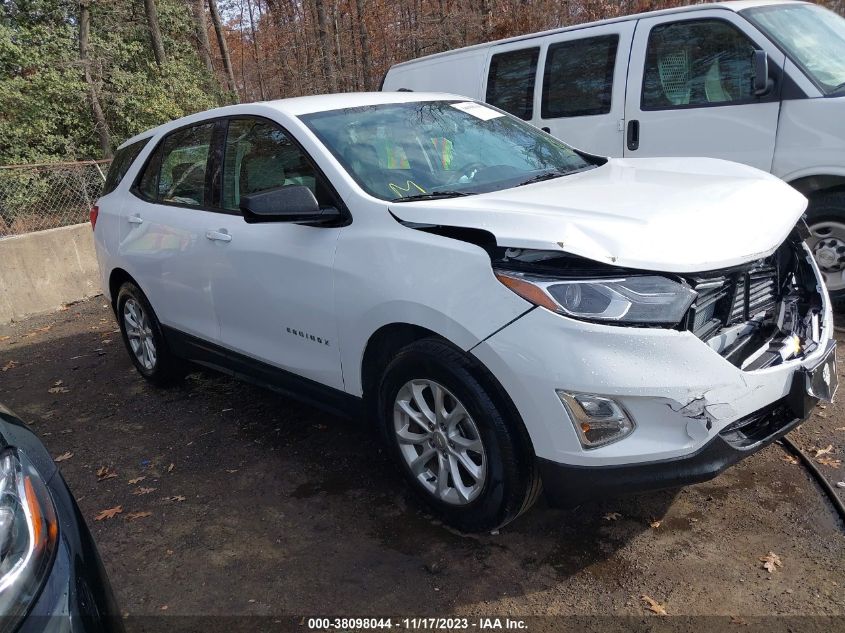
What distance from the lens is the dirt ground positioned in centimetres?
261

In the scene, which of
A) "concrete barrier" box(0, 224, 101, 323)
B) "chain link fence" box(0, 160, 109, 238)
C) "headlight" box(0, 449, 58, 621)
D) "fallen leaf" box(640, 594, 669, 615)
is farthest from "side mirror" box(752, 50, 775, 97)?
"chain link fence" box(0, 160, 109, 238)

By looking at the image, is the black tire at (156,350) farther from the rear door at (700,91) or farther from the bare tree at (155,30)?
the bare tree at (155,30)

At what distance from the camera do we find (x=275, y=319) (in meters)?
3.60

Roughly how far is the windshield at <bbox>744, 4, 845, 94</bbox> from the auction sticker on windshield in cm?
238

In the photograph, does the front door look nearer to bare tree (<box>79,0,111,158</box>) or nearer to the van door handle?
the van door handle

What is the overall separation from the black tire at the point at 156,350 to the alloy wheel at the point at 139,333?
0.01m

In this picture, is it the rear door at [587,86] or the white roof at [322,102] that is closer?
the white roof at [322,102]

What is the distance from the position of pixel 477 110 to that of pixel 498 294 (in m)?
A: 1.97

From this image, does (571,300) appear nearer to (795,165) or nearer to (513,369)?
(513,369)

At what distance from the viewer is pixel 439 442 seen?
293 cm

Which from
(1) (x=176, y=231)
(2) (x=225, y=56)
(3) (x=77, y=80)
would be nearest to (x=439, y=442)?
(1) (x=176, y=231)

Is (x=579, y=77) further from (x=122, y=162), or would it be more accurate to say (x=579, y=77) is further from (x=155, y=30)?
(x=155, y=30)

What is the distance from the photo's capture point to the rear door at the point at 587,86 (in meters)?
5.93

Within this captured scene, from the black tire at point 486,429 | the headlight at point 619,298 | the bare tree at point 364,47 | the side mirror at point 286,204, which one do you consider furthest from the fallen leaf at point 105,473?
the bare tree at point 364,47
